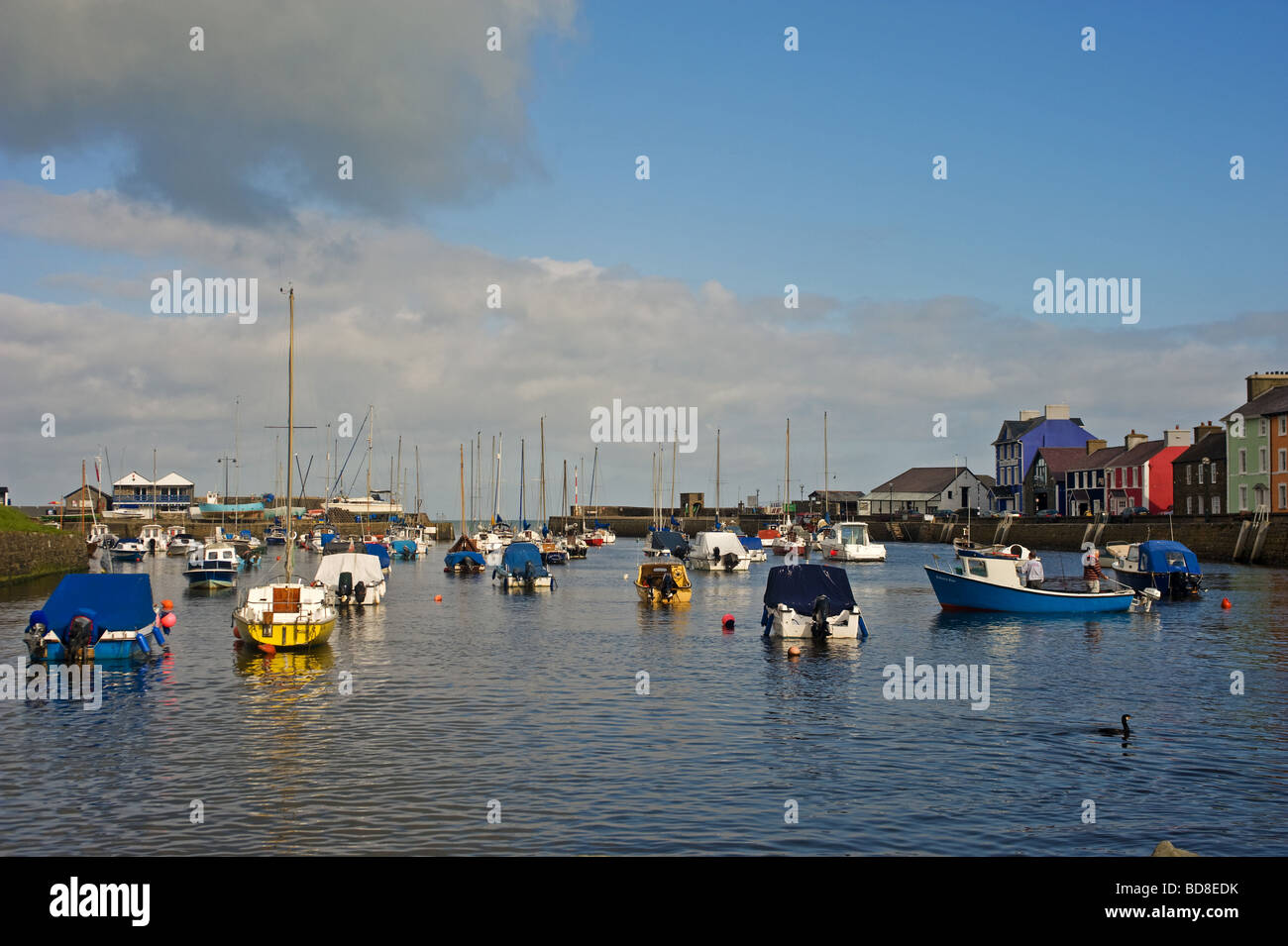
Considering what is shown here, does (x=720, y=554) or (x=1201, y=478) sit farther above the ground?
(x=1201, y=478)

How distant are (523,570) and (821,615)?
34.7 metres

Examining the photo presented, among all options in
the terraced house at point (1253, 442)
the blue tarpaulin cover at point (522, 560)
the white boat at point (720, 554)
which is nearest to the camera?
the blue tarpaulin cover at point (522, 560)

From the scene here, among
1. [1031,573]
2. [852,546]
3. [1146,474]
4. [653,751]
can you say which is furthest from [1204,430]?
[653,751]

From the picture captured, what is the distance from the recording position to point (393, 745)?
23.4 m

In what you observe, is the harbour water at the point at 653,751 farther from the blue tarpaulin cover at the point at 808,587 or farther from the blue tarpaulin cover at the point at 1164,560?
the blue tarpaulin cover at the point at 1164,560

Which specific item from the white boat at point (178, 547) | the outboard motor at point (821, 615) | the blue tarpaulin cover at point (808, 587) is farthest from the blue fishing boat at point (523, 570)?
the white boat at point (178, 547)

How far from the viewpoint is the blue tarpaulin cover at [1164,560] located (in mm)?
63312

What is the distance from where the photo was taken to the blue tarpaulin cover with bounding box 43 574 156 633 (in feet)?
114

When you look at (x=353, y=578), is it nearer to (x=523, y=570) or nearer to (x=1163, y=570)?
(x=523, y=570)

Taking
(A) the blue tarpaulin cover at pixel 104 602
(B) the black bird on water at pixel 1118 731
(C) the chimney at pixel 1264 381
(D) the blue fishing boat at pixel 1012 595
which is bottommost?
(B) the black bird on water at pixel 1118 731

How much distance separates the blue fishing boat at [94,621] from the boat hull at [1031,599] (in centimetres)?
3782

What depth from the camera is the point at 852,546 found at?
109 meters

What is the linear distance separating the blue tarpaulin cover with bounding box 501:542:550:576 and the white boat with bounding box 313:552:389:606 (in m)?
13.8
